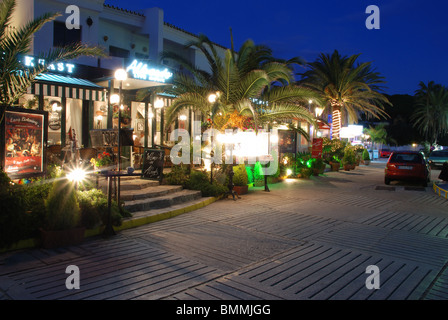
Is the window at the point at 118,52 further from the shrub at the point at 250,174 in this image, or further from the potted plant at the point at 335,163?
the potted plant at the point at 335,163

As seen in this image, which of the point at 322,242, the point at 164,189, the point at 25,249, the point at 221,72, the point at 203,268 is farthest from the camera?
the point at 221,72

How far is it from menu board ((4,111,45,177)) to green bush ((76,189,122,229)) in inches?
60.3

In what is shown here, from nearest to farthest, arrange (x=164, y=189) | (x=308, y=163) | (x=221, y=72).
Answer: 1. (x=164, y=189)
2. (x=221, y=72)
3. (x=308, y=163)

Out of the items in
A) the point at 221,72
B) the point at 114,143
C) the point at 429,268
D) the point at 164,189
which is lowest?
the point at 429,268

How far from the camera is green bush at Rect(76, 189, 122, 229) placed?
21.1 ft

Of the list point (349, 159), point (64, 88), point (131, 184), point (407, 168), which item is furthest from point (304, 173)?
point (64, 88)

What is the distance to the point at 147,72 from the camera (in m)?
12.7

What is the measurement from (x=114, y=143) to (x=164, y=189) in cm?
190

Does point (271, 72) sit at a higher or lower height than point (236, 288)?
higher

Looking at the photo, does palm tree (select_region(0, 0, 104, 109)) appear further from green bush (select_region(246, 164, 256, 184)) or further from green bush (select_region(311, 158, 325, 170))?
green bush (select_region(311, 158, 325, 170))

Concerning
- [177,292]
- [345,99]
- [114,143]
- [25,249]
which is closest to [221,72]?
[114,143]

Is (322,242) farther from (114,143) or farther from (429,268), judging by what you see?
(114,143)

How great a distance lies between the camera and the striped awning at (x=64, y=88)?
10.9m

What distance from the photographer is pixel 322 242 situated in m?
6.59
